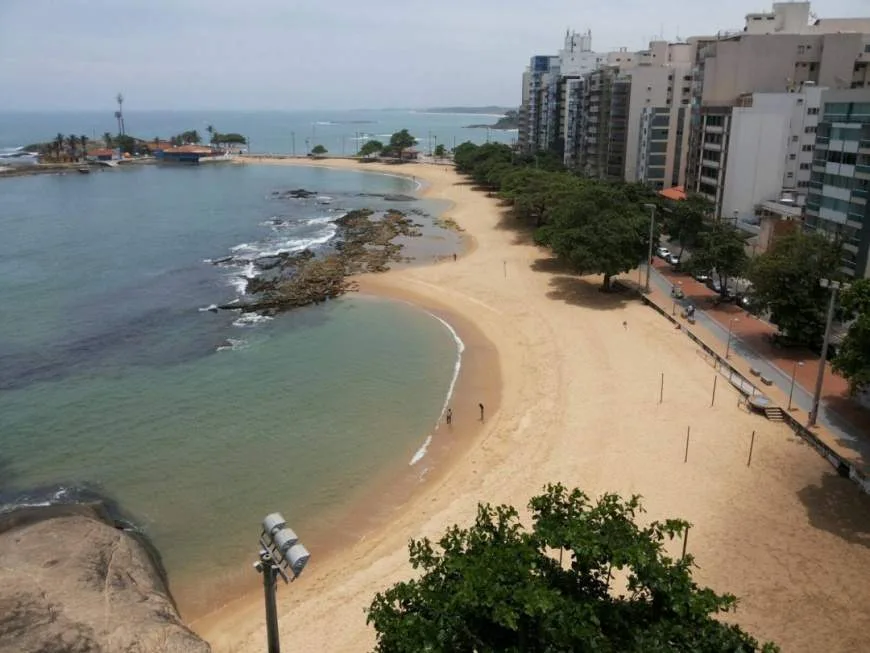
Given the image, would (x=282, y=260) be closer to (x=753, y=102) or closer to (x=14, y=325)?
(x=14, y=325)

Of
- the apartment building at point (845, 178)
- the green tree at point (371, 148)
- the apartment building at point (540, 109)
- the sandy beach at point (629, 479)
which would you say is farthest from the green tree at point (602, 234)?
the green tree at point (371, 148)

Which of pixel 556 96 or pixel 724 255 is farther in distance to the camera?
pixel 556 96

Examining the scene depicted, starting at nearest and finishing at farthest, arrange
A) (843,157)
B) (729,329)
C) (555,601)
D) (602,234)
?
(555,601)
(843,157)
(729,329)
(602,234)

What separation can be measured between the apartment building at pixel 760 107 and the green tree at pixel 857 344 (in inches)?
1137

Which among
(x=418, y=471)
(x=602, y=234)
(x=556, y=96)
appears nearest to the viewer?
(x=418, y=471)

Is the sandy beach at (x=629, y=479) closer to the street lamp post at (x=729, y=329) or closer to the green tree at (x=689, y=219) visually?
the street lamp post at (x=729, y=329)

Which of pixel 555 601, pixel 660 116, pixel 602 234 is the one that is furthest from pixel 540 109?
pixel 555 601

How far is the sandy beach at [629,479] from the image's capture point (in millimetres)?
18578

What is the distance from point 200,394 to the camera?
1368 inches

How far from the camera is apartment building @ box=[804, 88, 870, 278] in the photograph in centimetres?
3562

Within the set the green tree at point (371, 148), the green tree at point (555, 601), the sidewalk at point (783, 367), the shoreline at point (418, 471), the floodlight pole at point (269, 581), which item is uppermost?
the green tree at point (371, 148)

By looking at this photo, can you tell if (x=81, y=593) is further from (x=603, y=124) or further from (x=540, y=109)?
(x=540, y=109)

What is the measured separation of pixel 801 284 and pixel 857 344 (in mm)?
10751

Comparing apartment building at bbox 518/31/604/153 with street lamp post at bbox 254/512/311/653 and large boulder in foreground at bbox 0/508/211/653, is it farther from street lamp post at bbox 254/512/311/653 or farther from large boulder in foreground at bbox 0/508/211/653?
street lamp post at bbox 254/512/311/653
